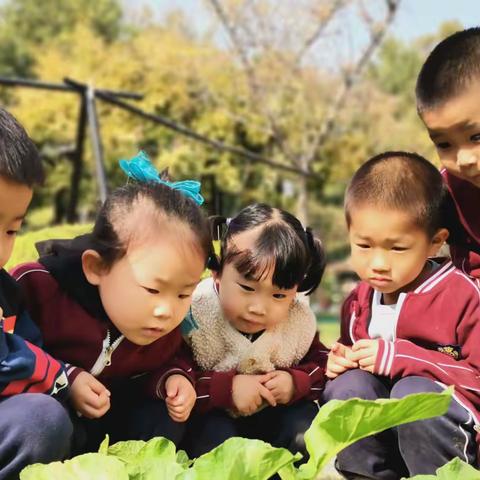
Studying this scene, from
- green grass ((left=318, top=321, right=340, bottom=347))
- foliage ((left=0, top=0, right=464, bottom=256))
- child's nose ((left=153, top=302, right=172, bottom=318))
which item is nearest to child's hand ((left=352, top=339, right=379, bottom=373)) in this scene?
child's nose ((left=153, top=302, right=172, bottom=318))

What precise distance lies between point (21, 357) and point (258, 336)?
67 centimetres

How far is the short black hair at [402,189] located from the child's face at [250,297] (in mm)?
247

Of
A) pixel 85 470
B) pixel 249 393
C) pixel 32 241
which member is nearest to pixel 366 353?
pixel 249 393

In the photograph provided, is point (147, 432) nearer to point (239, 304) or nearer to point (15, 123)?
point (239, 304)

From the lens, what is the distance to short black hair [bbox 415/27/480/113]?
190 cm

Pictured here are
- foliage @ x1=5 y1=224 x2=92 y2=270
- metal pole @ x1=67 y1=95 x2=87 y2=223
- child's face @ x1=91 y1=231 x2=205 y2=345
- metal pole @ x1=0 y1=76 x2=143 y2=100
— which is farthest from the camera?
metal pole @ x1=67 y1=95 x2=87 y2=223

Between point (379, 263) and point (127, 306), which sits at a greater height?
point (379, 263)

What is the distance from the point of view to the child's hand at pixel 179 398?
5.69 feet

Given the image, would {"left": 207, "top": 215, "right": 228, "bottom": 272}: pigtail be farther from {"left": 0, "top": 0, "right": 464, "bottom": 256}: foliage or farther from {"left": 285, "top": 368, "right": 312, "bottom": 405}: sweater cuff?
{"left": 0, "top": 0, "right": 464, "bottom": 256}: foliage

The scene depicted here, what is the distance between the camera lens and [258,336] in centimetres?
197

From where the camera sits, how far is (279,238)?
1.86 metres

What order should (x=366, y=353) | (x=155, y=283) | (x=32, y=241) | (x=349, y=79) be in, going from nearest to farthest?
(x=155, y=283) → (x=366, y=353) → (x=32, y=241) → (x=349, y=79)

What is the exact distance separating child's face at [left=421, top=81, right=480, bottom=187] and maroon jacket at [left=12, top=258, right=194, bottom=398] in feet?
2.56

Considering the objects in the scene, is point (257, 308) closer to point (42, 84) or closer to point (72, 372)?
point (72, 372)
